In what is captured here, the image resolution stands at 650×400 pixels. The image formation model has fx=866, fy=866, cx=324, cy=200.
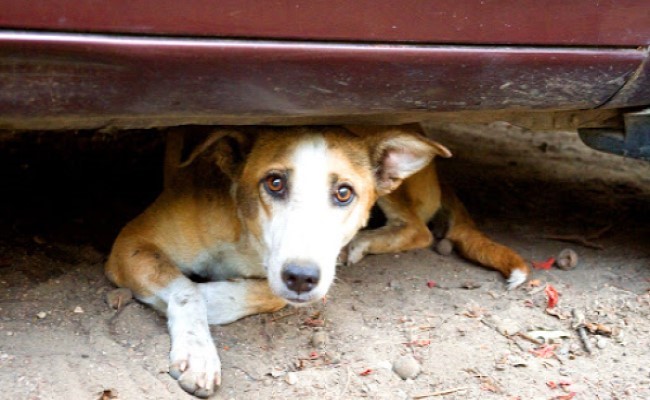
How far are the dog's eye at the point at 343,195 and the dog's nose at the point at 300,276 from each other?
1.29 ft

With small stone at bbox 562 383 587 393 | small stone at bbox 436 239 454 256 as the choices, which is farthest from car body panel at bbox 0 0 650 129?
small stone at bbox 436 239 454 256

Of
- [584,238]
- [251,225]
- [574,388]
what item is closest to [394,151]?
[251,225]

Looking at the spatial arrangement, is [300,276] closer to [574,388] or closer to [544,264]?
[574,388]

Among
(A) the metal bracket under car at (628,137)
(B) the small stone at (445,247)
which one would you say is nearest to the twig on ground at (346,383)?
(B) the small stone at (445,247)

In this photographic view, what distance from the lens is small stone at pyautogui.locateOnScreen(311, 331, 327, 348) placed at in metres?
3.12

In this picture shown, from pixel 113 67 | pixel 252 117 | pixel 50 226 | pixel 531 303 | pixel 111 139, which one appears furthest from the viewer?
pixel 111 139

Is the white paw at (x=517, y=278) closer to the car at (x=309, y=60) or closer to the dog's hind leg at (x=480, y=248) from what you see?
the dog's hind leg at (x=480, y=248)

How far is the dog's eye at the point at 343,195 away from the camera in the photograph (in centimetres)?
316

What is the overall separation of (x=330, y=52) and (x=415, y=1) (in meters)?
0.31

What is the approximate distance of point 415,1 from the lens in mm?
2684

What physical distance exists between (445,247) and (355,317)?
922 mm

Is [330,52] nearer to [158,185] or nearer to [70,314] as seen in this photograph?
[70,314]

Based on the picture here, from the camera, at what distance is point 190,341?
288 centimetres

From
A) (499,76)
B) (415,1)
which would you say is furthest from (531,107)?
(415,1)
